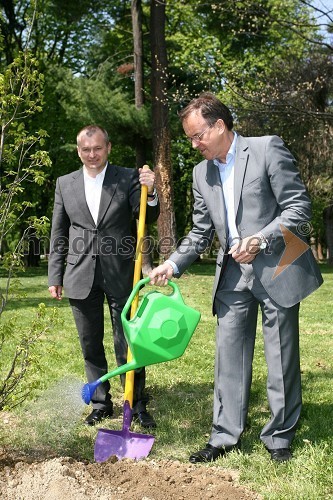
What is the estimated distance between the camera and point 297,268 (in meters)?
3.82

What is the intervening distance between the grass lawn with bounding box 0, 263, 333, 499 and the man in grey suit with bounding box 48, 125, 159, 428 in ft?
0.95

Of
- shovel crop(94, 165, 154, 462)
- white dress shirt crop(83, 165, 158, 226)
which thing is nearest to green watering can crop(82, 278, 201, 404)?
shovel crop(94, 165, 154, 462)

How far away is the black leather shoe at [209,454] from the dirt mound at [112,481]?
0.66 ft

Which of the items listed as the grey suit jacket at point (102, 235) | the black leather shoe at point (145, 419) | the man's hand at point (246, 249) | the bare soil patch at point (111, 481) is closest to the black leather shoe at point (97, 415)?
the black leather shoe at point (145, 419)

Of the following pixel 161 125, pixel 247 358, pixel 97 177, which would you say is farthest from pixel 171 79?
pixel 247 358

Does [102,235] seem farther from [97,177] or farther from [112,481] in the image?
[112,481]

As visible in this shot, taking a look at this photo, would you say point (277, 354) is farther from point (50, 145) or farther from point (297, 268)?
point (50, 145)

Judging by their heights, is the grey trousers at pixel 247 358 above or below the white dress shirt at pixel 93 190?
below

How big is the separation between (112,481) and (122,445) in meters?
0.51

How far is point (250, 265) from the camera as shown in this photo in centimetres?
385

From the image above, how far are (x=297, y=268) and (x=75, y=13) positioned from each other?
16.2m

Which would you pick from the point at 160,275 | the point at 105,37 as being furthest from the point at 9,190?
the point at 105,37

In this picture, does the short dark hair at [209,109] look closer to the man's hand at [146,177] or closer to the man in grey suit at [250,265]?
the man in grey suit at [250,265]

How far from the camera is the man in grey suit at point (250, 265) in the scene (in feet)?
12.3
